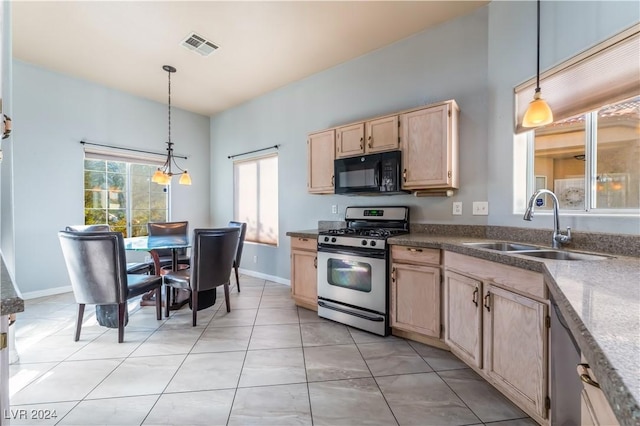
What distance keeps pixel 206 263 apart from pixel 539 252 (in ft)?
8.92

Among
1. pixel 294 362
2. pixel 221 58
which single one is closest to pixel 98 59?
pixel 221 58

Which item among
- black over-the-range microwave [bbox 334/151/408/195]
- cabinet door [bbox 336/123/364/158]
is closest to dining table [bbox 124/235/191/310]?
black over-the-range microwave [bbox 334/151/408/195]

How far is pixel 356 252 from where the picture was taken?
259 centimetres

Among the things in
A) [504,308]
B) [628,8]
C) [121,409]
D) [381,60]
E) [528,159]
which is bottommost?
[121,409]

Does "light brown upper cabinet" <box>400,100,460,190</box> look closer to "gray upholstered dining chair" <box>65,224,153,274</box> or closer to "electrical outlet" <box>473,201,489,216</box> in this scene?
"electrical outlet" <box>473,201,489,216</box>

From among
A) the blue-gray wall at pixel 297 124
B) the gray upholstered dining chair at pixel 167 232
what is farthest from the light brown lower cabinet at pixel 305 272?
the gray upholstered dining chair at pixel 167 232

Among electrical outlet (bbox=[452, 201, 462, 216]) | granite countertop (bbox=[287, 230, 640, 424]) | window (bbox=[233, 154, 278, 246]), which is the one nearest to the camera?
granite countertop (bbox=[287, 230, 640, 424])

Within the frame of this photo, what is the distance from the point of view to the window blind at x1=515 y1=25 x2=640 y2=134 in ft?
5.13

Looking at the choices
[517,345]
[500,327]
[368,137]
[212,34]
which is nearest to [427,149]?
[368,137]

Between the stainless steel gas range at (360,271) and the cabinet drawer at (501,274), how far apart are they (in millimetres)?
598

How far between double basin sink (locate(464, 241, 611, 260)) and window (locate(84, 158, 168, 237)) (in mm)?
4725

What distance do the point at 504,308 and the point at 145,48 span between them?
414 cm

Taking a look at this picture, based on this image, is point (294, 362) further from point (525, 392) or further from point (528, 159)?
point (528, 159)

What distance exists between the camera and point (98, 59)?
11.0 ft
